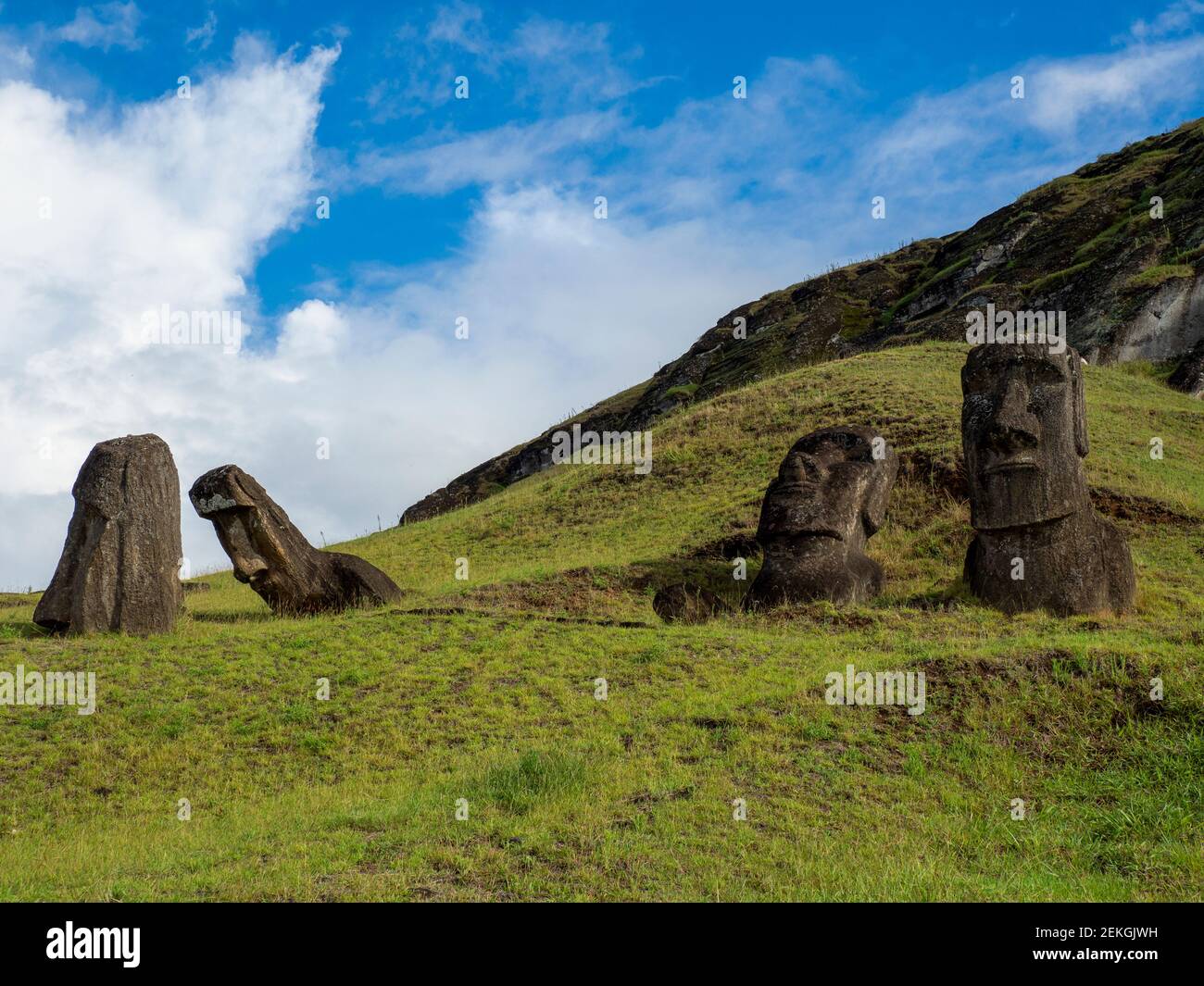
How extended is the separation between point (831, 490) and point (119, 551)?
10541 mm

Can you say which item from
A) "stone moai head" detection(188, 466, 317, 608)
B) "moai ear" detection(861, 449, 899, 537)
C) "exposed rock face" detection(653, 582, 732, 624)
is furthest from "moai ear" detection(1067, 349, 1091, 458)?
"stone moai head" detection(188, 466, 317, 608)

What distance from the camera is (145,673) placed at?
1294cm

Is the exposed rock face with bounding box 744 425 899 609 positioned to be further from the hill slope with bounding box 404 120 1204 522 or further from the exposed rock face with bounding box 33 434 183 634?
→ the hill slope with bounding box 404 120 1204 522

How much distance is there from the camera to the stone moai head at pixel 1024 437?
48.6 ft

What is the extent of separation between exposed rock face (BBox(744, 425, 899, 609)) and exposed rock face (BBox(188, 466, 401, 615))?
6.37m

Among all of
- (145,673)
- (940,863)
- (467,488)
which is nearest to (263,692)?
(145,673)

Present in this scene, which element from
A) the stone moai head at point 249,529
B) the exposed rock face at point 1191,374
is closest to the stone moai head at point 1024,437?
the stone moai head at point 249,529

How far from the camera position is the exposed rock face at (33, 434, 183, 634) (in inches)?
581

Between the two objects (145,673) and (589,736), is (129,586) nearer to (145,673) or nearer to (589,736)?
(145,673)

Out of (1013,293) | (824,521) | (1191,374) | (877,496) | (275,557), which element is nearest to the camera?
(824,521)

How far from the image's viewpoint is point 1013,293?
126 feet

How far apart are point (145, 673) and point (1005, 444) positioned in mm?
11631

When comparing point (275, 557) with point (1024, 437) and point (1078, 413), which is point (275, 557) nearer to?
point (1024, 437)

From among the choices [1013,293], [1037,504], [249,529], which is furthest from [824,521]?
[1013,293]
